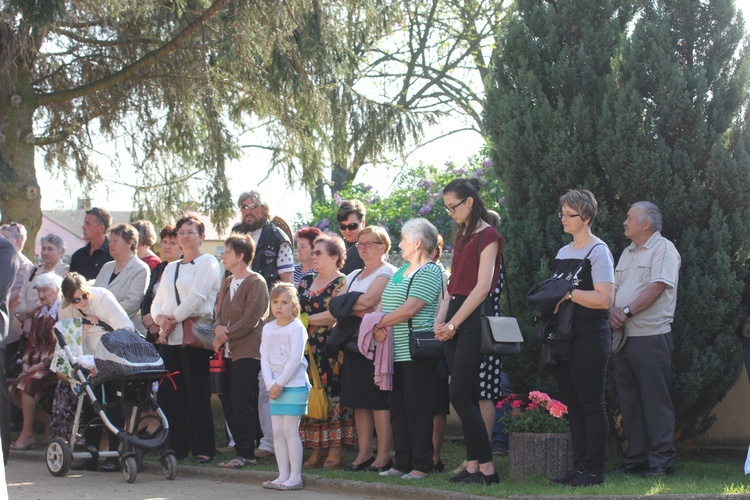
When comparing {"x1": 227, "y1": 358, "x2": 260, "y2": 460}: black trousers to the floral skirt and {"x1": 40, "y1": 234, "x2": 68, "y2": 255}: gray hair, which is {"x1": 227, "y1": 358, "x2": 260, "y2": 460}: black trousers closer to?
the floral skirt

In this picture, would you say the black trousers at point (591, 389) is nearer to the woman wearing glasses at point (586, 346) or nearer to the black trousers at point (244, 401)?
the woman wearing glasses at point (586, 346)

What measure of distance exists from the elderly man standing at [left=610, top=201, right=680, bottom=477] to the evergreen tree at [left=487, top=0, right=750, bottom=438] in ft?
1.48

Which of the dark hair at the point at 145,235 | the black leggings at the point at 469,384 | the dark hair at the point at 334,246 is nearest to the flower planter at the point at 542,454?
the black leggings at the point at 469,384

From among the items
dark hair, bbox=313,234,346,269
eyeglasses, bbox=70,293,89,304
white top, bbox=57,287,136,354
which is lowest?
white top, bbox=57,287,136,354

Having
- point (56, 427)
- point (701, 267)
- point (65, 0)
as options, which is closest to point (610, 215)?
point (701, 267)

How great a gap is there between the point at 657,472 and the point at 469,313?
1.80 meters

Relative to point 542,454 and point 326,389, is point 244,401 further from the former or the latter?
point 542,454

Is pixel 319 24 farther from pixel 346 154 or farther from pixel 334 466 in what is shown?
pixel 334 466

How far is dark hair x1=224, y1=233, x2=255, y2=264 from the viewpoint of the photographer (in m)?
8.45

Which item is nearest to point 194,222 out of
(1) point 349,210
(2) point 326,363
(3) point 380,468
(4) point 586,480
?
(1) point 349,210

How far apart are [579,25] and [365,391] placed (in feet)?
11.5

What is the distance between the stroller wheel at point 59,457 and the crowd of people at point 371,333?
38 cm

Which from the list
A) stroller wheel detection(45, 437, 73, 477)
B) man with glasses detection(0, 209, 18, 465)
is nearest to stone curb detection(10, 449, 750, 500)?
stroller wheel detection(45, 437, 73, 477)

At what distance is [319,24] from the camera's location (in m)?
11.2
